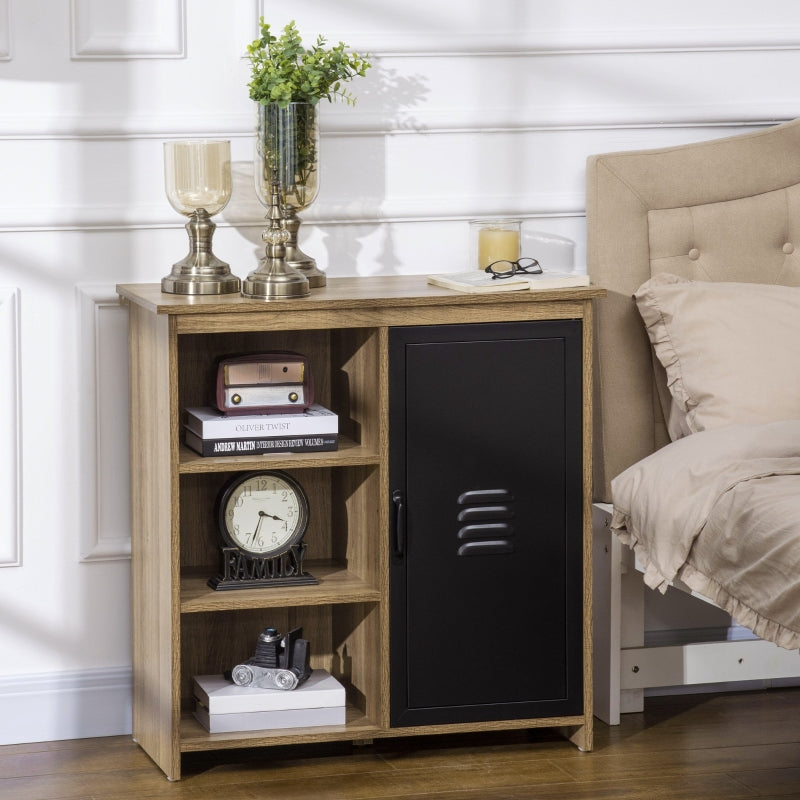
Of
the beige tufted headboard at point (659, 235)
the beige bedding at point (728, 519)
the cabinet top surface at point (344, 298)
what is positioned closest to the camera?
the beige bedding at point (728, 519)

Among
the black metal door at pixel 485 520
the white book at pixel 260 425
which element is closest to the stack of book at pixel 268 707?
the black metal door at pixel 485 520

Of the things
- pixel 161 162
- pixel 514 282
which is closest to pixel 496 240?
pixel 514 282

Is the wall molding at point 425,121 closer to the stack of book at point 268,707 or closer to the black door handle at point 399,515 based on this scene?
the black door handle at point 399,515

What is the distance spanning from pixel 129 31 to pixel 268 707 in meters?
1.39

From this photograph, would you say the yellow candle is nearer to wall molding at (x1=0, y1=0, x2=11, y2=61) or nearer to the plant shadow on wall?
the plant shadow on wall

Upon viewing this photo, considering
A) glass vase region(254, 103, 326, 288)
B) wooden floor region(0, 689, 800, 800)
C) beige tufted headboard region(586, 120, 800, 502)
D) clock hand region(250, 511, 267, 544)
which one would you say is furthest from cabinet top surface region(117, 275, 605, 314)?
wooden floor region(0, 689, 800, 800)

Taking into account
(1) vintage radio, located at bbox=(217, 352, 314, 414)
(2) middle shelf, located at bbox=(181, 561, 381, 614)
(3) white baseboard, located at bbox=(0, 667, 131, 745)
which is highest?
(1) vintage radio, located at bbox=(217, 352, 314, 414)

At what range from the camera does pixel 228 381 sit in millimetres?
2631

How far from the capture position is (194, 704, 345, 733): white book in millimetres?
2664

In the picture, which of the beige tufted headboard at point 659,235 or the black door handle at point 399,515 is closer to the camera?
the black door handle at point 399,515

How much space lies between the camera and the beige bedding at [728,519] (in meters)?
2.25

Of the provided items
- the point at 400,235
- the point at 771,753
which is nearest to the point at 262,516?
the point at 400,235

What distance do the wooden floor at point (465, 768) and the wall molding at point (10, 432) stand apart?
0.43 metres

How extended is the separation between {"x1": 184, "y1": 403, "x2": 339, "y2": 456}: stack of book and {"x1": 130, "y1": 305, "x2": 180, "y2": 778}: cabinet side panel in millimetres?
80
